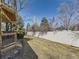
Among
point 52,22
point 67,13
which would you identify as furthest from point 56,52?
point 52,22

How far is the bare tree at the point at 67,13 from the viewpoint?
36312 millimetres

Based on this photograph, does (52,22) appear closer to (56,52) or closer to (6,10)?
(56,52)

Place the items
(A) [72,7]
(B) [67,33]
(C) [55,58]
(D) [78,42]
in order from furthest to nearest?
(A) [72,7] → (B) [67,33] → (D) [78,42] → (C) [55,58]

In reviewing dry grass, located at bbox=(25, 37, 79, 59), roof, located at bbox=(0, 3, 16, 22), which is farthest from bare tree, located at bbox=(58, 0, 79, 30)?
roof, located at bbox=(0, 3, 16, 22)

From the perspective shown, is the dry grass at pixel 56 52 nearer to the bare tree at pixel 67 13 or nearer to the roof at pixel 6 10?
the roof at pixel 6 10

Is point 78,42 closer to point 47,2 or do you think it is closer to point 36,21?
point 47,2

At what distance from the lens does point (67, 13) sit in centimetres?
3828

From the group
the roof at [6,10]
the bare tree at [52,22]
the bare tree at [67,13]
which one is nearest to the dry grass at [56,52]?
the roof at [6,10]

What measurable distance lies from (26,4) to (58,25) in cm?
1593

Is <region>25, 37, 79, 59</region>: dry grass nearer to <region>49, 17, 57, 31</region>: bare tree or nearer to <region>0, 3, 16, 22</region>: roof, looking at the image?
<region>0, 3, 16, 22</region>: roof

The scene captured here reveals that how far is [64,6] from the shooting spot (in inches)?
1455

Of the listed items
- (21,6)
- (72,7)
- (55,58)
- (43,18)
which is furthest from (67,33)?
(43,18)

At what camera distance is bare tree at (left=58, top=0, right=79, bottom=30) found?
3631cm

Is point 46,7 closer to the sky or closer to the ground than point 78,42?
closer to the sky
